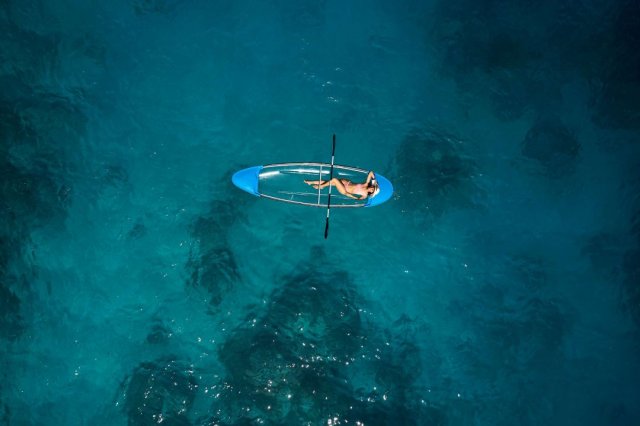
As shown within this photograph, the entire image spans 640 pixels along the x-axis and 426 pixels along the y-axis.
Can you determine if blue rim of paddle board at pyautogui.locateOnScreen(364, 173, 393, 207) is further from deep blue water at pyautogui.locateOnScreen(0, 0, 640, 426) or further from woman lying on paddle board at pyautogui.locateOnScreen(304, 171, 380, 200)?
deep blue water at pyautogui.locateOnScreen(0, 0, 640, 426)

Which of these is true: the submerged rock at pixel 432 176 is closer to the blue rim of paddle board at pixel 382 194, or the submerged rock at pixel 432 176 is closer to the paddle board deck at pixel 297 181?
the blue rim of paddle board at pixel 382 194

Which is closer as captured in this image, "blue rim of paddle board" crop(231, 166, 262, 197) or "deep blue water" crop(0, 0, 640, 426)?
"blue rim of paddle board" crop(231, 166, 262, 197)

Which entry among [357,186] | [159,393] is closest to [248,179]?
[357,186]

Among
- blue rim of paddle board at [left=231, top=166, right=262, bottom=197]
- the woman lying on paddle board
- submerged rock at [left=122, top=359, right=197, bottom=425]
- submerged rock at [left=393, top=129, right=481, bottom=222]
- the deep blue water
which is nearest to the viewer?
the woman lying on paddle board

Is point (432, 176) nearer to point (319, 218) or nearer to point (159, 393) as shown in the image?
point (319, 218)

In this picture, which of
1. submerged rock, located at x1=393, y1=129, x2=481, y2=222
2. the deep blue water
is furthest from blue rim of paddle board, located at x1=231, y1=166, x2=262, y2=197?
submerged rock, located at x1=393, y1=129, x2=481, y2=222

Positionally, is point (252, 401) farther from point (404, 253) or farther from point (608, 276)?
point (608, 276)

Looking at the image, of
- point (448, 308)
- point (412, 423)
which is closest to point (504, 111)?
point (448, 308)

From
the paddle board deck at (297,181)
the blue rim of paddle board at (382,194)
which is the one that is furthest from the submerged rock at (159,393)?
the blue rim of paddle board at (382,194)
